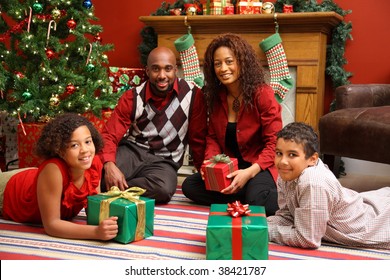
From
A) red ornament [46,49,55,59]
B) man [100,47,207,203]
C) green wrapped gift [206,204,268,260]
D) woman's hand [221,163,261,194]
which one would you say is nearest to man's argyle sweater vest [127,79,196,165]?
man [100,47,207,203]

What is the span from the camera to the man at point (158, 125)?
2.81 m

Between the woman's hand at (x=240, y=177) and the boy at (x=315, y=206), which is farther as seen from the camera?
the woman's hand at (x=240, y=177)

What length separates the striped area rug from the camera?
1967 mm

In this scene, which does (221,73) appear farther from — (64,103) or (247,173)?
(64,103)

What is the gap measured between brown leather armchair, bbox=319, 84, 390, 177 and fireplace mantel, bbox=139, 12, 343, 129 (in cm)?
42

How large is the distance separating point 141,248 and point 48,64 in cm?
190

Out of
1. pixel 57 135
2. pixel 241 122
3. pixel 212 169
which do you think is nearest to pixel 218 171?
pixel 212 169

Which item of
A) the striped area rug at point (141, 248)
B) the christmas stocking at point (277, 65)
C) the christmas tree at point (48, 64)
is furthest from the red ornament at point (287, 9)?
the striped area rug at point (141, 248)

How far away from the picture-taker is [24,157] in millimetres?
3441

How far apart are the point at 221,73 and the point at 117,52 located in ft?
7.41

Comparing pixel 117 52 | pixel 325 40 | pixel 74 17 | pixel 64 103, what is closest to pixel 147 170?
pixel 64 103

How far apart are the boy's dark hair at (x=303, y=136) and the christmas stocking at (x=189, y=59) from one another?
200 centimetres

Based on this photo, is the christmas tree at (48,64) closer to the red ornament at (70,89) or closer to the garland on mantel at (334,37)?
the red ornament at (70,89)

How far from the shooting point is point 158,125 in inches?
114
